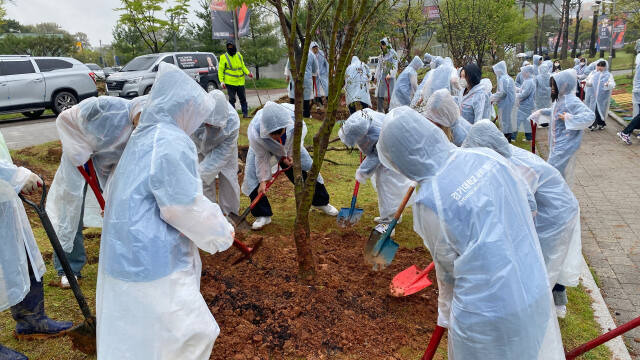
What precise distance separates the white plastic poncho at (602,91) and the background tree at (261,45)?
16.8 metres

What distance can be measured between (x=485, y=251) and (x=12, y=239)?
8.60 ft

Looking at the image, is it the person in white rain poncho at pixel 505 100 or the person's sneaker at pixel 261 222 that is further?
the person in white rain poncho at pixel 505 100

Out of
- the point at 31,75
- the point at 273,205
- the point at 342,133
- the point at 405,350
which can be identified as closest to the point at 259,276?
the point at 405,350

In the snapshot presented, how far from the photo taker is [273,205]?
212 inches

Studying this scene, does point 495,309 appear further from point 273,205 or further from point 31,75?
point 31,75

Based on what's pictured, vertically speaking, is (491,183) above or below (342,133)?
above

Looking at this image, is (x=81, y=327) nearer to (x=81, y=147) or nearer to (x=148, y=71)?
(x=81, y=147)

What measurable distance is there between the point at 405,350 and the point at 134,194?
1836mm

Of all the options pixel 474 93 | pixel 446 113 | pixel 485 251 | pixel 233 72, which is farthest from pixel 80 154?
pixel 233 72

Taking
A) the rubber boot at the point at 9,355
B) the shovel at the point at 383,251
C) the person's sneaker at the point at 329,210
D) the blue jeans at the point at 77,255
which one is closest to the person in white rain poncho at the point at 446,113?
the shovel at the point at 383,251

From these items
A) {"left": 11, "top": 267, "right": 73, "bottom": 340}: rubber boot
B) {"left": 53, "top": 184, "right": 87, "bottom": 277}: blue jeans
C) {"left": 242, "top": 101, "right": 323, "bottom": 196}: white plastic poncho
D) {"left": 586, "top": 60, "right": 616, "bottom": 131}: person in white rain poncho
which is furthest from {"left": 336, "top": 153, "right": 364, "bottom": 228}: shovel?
{"left": 586, "top": 60, "right": 616, "bottom": 131}: person in white rain poncho

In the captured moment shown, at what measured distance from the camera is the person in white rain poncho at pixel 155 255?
1863mm

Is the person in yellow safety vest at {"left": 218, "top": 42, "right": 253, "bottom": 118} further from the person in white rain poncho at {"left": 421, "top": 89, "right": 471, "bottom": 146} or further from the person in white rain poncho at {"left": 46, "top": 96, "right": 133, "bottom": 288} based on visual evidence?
the person in white rain poncho at {"left": 46, "top": 96, "right": 133, "bottom": 288}

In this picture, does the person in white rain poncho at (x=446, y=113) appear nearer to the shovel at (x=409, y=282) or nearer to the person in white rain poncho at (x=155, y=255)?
the shovel at (x=409, y=282)
